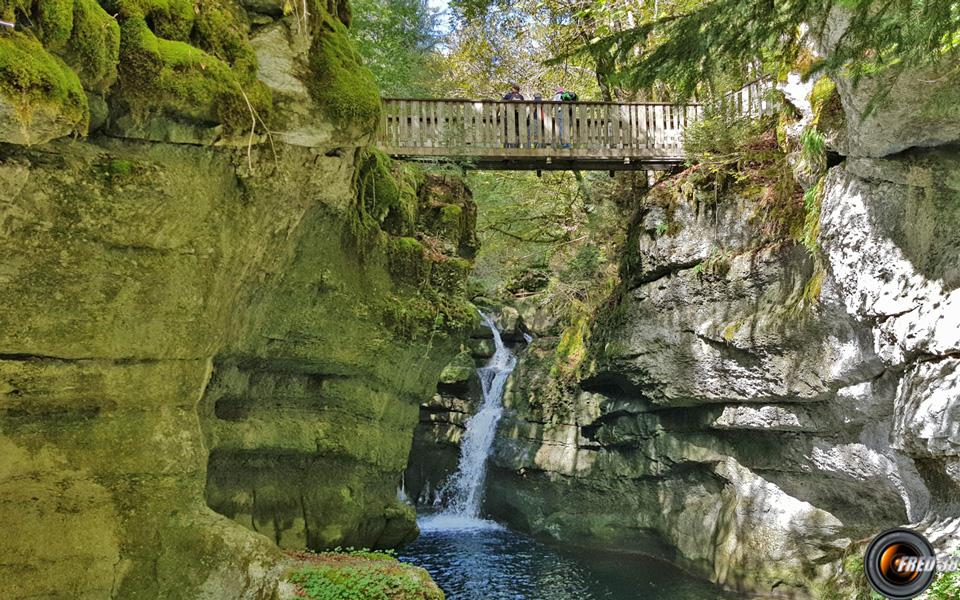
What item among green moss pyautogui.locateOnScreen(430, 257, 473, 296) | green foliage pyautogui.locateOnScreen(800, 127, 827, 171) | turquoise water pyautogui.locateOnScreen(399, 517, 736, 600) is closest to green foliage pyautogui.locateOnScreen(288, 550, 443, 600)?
turquoise water pyautogui.locateOnScreen(399, 517, 736, 600)

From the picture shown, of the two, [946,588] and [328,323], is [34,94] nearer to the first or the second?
[328,323]

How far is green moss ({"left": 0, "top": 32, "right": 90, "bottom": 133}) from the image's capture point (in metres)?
4.90

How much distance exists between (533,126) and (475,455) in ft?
30.4

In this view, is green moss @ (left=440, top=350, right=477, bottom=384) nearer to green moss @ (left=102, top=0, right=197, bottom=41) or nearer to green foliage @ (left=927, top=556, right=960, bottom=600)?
green moss @ (left=102, top=0, right=197, bottom=41)

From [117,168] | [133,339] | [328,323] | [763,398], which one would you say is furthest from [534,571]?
[117,168]

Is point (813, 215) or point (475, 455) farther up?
point (813, 215)

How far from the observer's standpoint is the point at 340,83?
25.5 feet

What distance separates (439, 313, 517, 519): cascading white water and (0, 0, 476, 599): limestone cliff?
961 centimetres

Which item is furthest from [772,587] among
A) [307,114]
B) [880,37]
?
[307,114]

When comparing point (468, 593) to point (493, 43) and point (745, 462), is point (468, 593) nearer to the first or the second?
point (745, 462)

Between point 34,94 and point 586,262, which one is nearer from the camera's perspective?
point 34,94

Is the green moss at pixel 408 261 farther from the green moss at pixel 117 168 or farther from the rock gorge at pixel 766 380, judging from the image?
the green moss at pixel 117 168

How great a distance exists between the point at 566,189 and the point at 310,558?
1236 centimetres

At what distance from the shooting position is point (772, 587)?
11.7m
